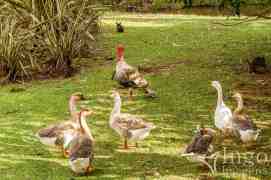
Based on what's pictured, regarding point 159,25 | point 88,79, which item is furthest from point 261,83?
point 159,25

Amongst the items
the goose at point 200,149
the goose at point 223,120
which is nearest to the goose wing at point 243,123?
the goose at point 223,120

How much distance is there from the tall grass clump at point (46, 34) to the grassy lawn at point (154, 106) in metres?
0.56

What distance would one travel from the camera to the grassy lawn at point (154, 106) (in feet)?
22.1

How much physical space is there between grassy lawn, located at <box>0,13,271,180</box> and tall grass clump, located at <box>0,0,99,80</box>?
1.84 ft

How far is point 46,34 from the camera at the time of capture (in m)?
12.5

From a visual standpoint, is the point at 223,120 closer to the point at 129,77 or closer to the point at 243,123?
the point at 243,123

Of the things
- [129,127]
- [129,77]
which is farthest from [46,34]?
[129,127]

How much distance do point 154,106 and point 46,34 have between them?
149 inches

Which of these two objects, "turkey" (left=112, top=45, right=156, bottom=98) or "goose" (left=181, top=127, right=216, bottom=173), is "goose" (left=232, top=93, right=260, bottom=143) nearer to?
"goose" (left=181, top=127, right=216, bottom=173)

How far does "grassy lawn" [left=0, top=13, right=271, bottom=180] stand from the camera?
6.73 m

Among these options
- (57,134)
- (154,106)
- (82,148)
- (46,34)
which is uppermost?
(46,34)

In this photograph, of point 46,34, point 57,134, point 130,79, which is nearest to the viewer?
point 57,134

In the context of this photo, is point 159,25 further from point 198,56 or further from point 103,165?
point 103,165

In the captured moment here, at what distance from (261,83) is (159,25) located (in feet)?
32.8
